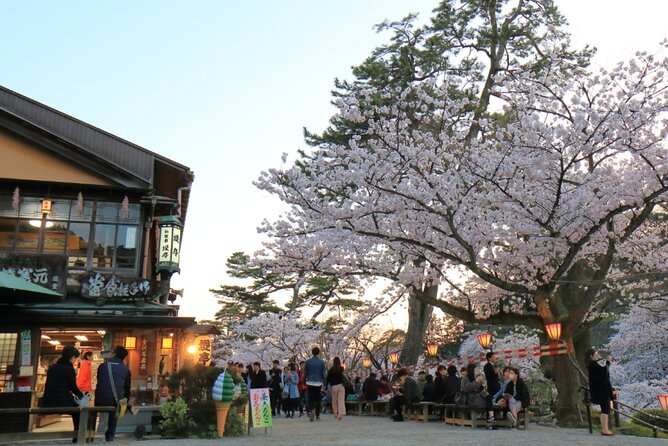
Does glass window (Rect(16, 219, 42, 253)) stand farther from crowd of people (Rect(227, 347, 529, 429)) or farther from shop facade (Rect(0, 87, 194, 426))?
crowd of people (Rect(227, 347, 529, 429))

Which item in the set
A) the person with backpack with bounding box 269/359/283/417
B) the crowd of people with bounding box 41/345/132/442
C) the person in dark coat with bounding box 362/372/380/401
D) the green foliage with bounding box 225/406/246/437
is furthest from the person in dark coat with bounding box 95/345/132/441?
the person in dark coat with bounding box 362/372/380/401

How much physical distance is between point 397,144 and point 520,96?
381 centimetres

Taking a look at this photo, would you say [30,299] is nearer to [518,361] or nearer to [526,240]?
[526,240]

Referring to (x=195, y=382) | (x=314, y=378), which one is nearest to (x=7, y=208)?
(x=195, y=382)

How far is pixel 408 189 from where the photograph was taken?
12.8m

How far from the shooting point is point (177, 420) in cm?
1035

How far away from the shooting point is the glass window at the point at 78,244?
16594mm

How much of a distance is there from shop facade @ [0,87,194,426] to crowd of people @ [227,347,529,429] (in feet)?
9.54

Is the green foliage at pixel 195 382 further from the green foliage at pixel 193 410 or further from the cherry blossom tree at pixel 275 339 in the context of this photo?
the cherry blossom tree at pixel 275 339

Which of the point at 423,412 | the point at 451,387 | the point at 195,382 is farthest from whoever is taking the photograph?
the point at 423,412

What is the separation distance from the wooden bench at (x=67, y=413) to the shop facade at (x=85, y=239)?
5494 mm

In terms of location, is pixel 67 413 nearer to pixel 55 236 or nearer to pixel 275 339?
pixel 55 236

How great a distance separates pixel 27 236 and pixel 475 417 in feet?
42.7

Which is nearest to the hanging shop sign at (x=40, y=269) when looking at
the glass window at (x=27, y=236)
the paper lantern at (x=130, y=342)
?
the glass window at (x=27, y=236)
